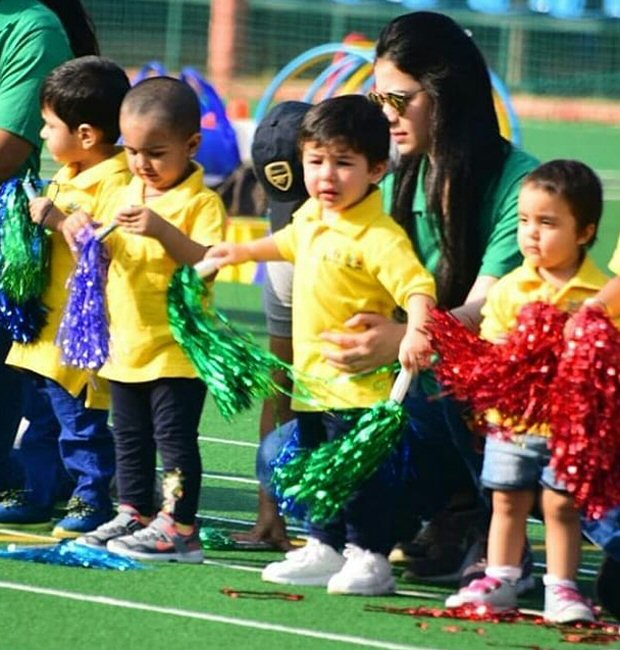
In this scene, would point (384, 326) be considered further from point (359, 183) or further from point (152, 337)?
point (152, 337)

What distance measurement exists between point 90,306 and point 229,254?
62 centimetres

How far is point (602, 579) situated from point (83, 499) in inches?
77.1

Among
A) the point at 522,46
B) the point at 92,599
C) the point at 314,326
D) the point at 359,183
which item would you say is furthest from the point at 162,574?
the point at 522,46

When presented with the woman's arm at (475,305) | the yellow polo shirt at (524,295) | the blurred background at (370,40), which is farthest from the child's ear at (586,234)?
the blurred background at (370,40)

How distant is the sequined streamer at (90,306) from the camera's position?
21.5 feet

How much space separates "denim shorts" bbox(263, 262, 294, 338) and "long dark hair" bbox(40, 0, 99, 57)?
119 cm

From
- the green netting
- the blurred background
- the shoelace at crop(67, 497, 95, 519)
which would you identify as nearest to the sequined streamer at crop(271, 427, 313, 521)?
the shoelace at crop(67, 497, 95, 519)

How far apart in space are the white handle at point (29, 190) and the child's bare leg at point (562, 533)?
2062 millimetres

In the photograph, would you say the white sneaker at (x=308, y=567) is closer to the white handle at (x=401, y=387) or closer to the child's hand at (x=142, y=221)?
the white handle at (x=401, y=387)

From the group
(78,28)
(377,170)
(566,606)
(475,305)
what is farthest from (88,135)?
(566,606)

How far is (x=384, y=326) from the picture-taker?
6031mm

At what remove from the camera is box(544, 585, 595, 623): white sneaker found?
19.1ft

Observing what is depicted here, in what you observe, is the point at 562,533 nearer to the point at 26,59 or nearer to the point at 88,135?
the point at 88,135

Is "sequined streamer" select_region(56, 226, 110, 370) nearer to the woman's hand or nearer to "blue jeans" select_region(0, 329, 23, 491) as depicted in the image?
"blue jeans" select_region(0, 329, 23, 491)
